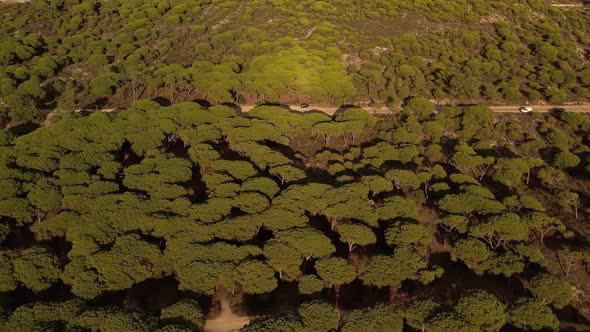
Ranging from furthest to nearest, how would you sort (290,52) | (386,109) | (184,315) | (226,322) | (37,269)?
(290,52) < (386,109) < (226,322) < (37,269) < (184,315)

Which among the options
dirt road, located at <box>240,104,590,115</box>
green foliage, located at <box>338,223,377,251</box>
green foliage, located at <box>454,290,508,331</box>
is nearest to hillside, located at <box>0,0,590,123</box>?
dirt road, located at <box>240,104,590,115</box>

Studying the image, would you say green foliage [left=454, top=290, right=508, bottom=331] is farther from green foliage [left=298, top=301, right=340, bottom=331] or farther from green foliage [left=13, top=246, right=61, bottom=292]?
green foliage [left=13, top=246, right=61, bottom=292]

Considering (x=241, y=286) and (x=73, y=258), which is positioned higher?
(x=73, y=258)

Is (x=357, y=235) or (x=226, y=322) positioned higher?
(x=357, y=235)

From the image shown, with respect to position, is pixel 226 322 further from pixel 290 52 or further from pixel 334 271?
pixel 290 52

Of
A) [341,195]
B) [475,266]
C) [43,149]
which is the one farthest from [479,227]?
[43,149]

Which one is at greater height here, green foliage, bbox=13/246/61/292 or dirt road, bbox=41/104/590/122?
green foliage, bbox=13/246/61/292

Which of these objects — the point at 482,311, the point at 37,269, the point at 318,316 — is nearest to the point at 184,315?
the point at 318,316

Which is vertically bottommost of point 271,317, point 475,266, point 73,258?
point 475,266

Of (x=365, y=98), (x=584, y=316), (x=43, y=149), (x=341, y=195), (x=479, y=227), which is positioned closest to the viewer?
(x=584, y=316)

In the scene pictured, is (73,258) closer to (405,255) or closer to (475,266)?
(405,255)

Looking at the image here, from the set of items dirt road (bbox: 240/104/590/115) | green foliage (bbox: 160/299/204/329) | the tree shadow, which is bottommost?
dirt road (bbox: 240/104/590/115)
